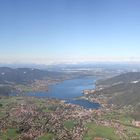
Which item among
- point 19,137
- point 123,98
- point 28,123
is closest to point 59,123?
point 28,123

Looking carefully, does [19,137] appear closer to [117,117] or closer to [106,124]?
[106,124]

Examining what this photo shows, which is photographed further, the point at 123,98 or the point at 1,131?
the point at 123,98

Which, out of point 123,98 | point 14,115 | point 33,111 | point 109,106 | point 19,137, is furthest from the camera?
point 123,98

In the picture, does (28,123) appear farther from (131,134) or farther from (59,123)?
(131,134)

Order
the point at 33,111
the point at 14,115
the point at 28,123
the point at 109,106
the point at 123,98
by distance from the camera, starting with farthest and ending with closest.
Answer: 1. the point at 123,98
2. the point at 109,106
3. the point at 33,111
4. the point at 14,115
5. the point at 28,123

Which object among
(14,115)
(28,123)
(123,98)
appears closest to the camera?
(28,123)

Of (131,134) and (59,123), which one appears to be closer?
(131,134)

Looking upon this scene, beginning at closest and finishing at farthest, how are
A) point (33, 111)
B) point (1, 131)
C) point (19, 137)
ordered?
point (19, 137) → point (1, 131) → point (33, 111)

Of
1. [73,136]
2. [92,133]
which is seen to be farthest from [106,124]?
[73,136]
